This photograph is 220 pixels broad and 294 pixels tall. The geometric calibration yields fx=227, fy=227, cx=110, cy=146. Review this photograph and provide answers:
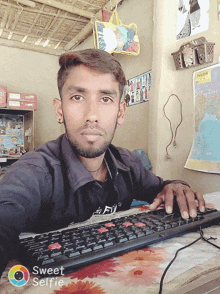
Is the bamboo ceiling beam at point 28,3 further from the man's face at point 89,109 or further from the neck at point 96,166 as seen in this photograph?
the neck at point 96,166

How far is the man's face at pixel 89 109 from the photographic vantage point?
0.71 meters

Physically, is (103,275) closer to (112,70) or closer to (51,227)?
(51,227)

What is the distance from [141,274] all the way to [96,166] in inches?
22.0

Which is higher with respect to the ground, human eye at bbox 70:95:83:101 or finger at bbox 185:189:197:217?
human eye at bbox 70:95:83:101

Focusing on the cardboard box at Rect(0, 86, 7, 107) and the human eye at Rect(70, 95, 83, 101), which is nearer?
the human eye at Rect(70, 95, 83, 101)

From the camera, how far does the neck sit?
2.81 feet

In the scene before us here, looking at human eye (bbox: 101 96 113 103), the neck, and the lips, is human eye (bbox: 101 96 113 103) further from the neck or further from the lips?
the neck

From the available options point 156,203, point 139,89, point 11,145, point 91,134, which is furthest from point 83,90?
point 11,145

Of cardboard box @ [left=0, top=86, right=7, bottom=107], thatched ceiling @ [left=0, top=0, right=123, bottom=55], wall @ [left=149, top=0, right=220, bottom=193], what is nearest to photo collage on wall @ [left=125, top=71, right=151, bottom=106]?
wall @ [left=149, top=0, right=220, bottom=193]

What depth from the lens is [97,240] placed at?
16.5 inches

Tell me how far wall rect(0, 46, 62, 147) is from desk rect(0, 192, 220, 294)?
12.2ft

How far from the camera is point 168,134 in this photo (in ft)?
5.49

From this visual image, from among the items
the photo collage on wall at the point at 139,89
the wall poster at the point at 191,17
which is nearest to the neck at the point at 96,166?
the wall poster at the point at 191,17

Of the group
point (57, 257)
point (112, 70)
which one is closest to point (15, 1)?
point (112, 70)
